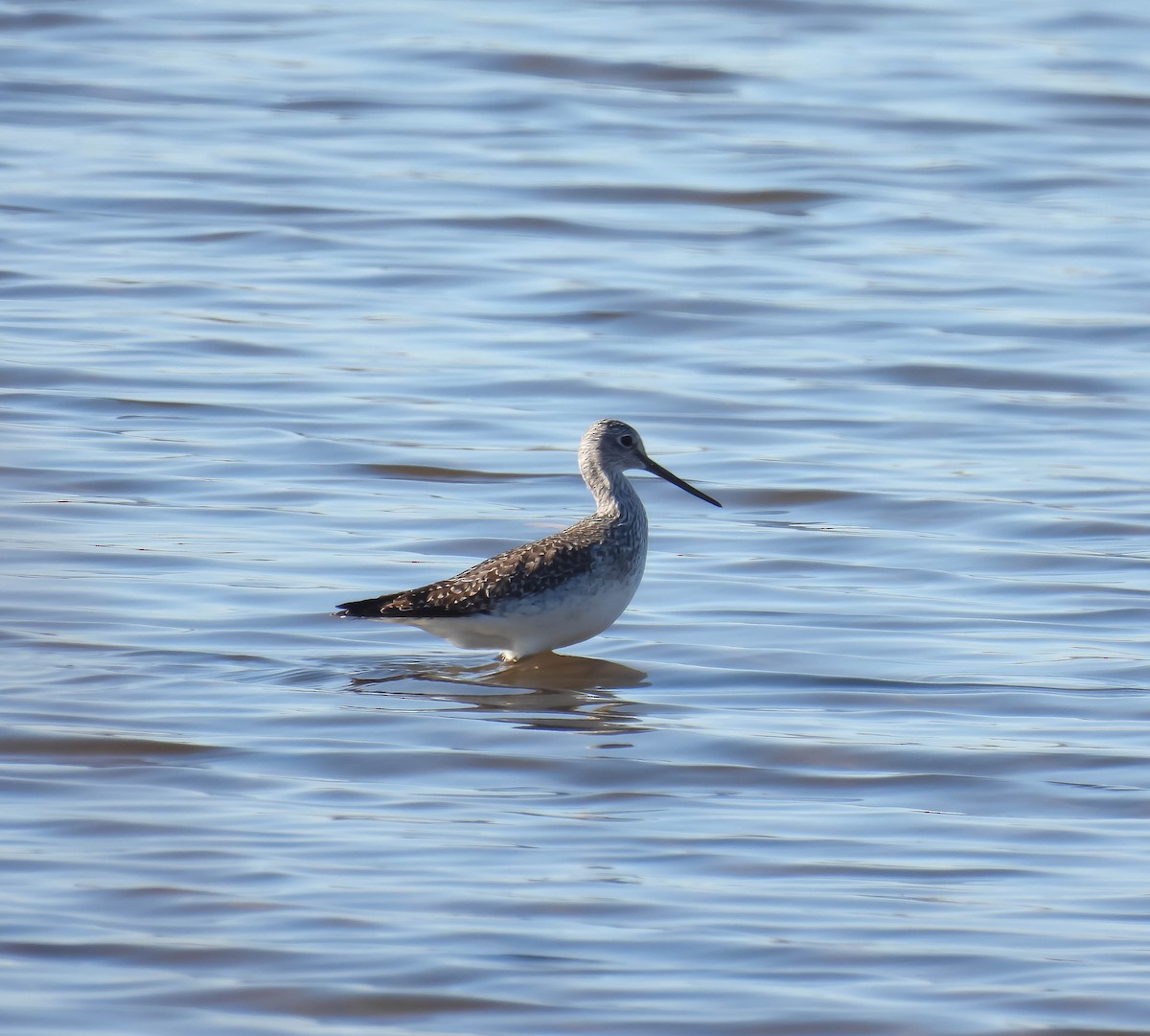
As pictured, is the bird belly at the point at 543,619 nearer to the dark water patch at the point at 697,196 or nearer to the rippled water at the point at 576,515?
the rippled water at the point at 576,515

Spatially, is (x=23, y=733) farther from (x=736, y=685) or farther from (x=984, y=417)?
(x=984, y=417)

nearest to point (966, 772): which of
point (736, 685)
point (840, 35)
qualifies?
point (736, 685)

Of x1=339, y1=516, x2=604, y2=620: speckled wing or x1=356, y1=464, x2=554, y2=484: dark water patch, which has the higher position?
x1=339, y1=516, x2=604, y2=620: speckled wing

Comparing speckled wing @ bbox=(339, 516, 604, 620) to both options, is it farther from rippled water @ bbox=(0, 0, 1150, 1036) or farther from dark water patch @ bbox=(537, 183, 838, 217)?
dark water patch @ bbox=(537, 183, 838, 217)

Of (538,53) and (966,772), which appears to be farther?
(538,53)

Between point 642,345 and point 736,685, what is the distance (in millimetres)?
5797

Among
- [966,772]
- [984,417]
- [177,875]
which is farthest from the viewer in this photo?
[984,417]

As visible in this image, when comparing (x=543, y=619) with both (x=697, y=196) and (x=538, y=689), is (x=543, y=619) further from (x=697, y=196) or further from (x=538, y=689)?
(x=697, y=196)

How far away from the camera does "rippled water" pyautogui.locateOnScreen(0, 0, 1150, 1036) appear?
601 centimetres

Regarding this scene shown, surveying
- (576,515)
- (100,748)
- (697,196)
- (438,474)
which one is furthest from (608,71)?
(100,748)

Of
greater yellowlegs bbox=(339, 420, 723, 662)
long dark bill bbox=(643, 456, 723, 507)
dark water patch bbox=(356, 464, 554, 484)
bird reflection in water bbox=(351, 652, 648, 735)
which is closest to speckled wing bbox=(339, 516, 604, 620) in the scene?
greater yellowlegs bbox=(339, 420, 723, 662)

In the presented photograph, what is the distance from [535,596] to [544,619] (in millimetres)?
107

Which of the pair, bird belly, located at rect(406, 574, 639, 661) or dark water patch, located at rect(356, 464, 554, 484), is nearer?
bird belly, located at rect(406, 574, 639, 661)

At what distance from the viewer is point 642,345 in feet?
46.5
